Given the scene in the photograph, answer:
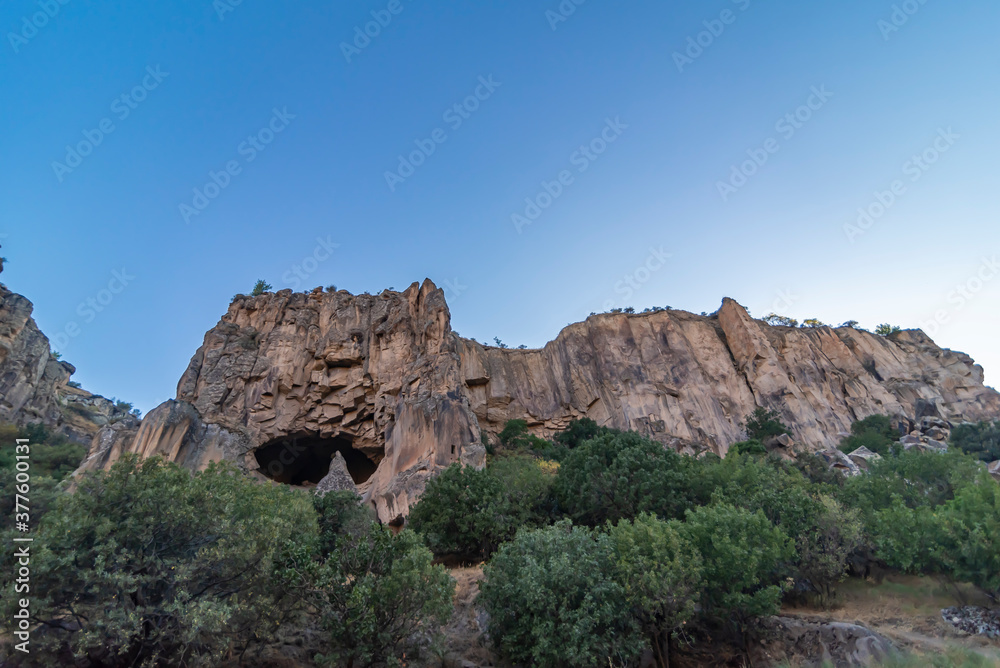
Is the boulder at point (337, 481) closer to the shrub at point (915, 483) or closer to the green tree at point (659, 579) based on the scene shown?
the green tree at point (659, 579)

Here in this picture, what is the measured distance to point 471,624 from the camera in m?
16.5

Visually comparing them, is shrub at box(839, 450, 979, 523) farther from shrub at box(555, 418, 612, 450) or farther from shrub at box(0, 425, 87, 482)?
shrub at box(0, 425, 87, 482)

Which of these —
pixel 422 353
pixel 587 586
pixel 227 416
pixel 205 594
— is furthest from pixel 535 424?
pixel 205 594

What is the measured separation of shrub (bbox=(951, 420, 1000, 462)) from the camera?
36875 mm

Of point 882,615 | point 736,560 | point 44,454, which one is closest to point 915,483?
point 882,615

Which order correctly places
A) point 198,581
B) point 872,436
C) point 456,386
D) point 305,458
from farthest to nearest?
1. point 305,458
2. point 872,436
3. point 456,386
4. point 198,581

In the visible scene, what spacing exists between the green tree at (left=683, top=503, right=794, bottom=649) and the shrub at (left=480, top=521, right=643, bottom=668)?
2.57 m

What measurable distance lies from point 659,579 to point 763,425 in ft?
127

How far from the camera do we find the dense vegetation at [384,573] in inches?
400

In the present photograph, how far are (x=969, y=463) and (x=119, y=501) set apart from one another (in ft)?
96.5

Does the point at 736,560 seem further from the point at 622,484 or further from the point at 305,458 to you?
the point at 305,458

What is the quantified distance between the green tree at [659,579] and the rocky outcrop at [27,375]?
48.2 meters

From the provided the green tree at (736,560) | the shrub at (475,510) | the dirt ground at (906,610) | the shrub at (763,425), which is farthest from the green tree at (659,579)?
the shrub at (763,425)

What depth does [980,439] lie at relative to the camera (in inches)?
1517
